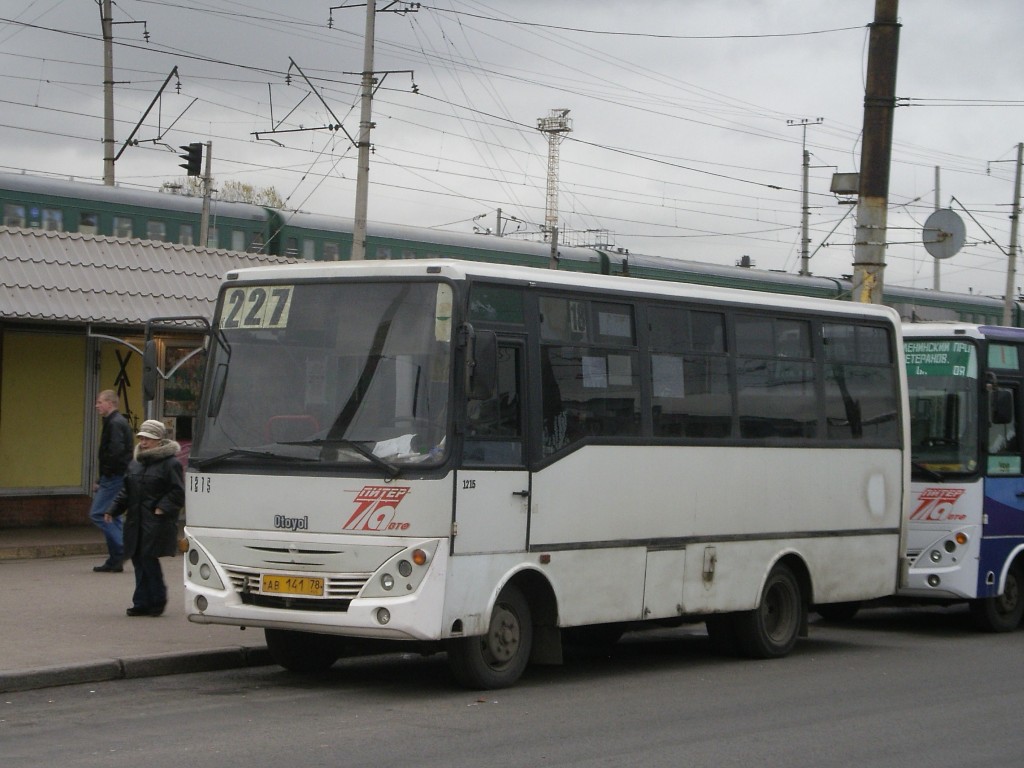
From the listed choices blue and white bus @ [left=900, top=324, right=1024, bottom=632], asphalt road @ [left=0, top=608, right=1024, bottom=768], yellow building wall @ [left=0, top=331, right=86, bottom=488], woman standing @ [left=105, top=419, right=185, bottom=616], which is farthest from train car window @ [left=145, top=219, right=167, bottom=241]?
asphalt road @ [left=0, top=608, right=1024, bottom=768]

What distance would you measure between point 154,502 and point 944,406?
7.79 m

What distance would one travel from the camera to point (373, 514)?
987cm

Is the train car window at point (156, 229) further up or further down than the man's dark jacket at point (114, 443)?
further up

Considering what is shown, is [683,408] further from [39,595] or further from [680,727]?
[39,595]

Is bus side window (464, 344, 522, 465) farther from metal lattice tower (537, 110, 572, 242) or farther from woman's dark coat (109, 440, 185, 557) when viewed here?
metal lattice tower (537, 110, 572, 242)

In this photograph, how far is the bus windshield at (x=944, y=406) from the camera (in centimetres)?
1515

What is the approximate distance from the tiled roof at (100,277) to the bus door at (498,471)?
868cm

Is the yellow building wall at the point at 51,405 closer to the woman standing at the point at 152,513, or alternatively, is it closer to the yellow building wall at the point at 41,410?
the yellow building wall at the point at 41,410

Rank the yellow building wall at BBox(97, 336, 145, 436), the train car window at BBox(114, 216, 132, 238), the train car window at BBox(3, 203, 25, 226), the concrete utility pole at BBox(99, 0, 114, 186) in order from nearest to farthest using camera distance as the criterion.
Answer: the yellow building wall at BBox(97, 336, 145, 436)
the train car window at BBox(3, 203, 25, 226)
the train car window at BBox(114, 216, 132, 238)
the concrete utility pole at BBox(99, 0, 114, 186)

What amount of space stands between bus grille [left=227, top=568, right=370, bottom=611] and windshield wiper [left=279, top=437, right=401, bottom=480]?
0.70 meters

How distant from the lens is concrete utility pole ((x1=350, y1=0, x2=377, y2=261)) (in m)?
29.4

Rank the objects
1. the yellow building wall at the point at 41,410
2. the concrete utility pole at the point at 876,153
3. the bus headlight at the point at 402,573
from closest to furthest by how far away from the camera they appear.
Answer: the bus headlight at the point at 402,573 < the yellow building wall at the point at 41,410 < the concrete utility pole at the point at 876,153

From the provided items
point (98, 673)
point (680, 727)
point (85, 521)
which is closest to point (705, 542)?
point (680, 727)

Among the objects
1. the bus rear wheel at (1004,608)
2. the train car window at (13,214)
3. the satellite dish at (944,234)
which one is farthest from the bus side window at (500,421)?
the train car window at (13,214)
